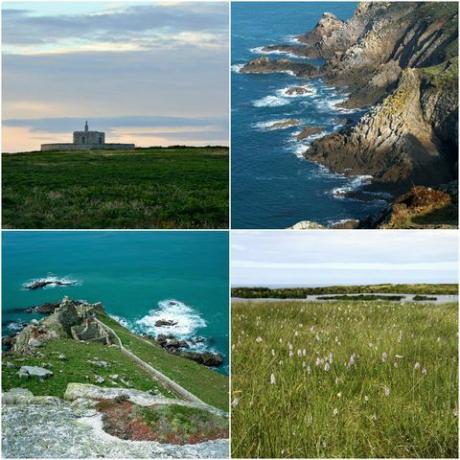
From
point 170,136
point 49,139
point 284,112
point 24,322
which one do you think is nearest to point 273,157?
point 284,112

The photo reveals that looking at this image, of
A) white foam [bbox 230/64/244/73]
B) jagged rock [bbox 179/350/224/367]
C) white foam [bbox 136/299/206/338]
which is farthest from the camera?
white foam [bbox 230/64/244/73]

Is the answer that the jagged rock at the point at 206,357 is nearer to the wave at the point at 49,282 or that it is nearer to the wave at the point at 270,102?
the wave at the point at 49,282

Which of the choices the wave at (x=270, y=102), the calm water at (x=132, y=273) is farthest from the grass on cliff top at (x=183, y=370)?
the wave at (x=270, y=102)

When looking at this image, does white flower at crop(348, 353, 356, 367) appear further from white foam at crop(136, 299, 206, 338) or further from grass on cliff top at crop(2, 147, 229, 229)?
grass on cliff top at crop(2, 147, 229, 229)

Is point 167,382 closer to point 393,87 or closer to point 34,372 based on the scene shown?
point 34,372

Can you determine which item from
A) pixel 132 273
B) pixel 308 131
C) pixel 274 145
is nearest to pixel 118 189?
pixel 132 273

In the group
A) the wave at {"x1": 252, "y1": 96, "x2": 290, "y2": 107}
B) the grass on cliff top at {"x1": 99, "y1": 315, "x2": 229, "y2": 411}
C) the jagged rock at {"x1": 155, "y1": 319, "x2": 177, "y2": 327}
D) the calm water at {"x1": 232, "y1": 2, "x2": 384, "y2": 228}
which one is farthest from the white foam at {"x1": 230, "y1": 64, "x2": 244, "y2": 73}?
the grass on cliff top at {"x1": 99, "y1": 315, "x2": 229, "y2": 411}
